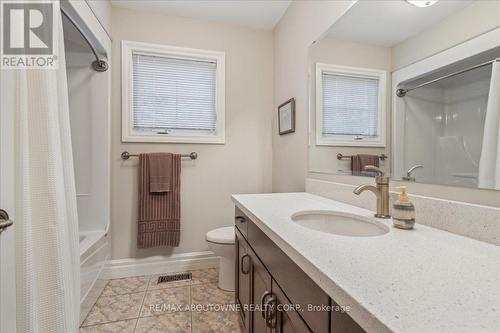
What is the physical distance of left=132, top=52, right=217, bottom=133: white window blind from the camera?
80.5 inches

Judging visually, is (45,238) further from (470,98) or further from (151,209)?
(470,98)

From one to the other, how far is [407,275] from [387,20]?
113 centimetres

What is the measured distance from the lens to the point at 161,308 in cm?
156

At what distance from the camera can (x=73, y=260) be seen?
3.29 feet

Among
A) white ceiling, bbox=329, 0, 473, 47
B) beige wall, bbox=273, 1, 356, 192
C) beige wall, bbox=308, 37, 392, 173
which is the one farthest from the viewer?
beige wall, bbox=273, 1, 356, 192

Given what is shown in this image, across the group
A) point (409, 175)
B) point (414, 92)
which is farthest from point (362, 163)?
point (414, 92)

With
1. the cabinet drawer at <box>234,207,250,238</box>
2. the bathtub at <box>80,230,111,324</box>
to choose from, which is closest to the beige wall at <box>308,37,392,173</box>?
the cabinet drawer at <box>234,207,250,238</box>

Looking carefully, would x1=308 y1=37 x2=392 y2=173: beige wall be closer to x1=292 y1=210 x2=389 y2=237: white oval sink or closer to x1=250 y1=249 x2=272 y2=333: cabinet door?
x1=292 y1=210 x2=389 y2=237: white oval sink

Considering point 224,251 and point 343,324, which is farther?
point 224,251

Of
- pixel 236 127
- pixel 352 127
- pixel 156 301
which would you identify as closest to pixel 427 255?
pixel 352 127

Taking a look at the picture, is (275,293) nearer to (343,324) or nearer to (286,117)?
(343,324)

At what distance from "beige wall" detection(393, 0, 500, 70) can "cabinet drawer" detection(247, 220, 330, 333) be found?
0.92 metres

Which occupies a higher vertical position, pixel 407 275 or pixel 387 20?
pixel 387 20

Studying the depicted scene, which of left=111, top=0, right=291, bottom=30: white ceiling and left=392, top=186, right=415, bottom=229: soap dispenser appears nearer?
left=392, top=186, right=415, bottom=229: soap dispenser
